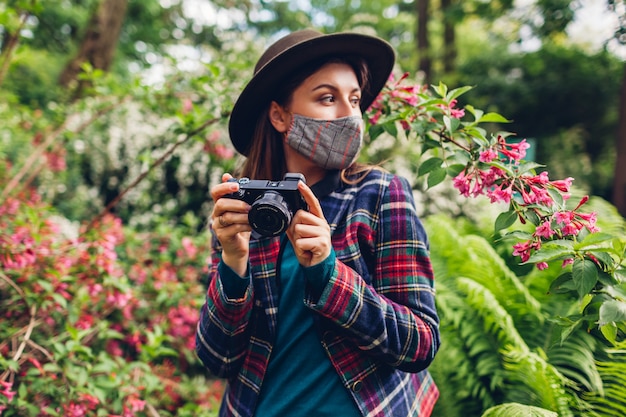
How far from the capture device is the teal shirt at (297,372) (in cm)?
119

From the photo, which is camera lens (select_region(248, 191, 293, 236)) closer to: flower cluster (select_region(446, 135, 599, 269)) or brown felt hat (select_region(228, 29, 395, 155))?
brown felt hat (select_region(228, 29, 395, 155))

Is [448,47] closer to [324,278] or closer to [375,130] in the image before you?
[375,130]

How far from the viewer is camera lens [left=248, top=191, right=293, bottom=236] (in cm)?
105

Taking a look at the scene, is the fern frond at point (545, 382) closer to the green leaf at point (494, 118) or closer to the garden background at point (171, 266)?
the garden background at point (171, 266)

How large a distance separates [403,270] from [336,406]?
0.39 meters

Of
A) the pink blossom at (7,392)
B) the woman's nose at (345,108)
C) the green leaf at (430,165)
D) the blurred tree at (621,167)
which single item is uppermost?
the blurred tree at (621,167)

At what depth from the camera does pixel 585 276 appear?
3.70ft

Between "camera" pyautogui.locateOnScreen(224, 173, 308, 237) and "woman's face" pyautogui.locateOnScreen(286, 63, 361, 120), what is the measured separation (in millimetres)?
320

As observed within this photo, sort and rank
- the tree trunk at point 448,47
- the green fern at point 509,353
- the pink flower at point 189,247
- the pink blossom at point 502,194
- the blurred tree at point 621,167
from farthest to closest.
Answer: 1. the tree trunk at point 448,47
2. the blurred tree at point 621,167
3. the pink flower at point 189,247
4. the green fern at point 509,353
5. the pink blossom at point 502,194

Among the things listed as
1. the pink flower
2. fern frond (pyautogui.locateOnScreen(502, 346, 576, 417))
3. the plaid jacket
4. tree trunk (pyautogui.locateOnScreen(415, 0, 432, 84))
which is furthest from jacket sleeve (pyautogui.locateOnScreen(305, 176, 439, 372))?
tree trunk (pyautogui.locateOnScreen(415, 0, 432, 84))

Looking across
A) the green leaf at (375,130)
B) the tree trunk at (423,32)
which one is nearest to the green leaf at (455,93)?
the green leaf at (375,130)

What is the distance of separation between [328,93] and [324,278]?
566mm

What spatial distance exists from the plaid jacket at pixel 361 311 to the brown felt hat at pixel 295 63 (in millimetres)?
371

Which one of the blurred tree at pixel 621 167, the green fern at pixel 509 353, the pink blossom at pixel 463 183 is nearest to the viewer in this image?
the pink blossom at pixel 463 183
